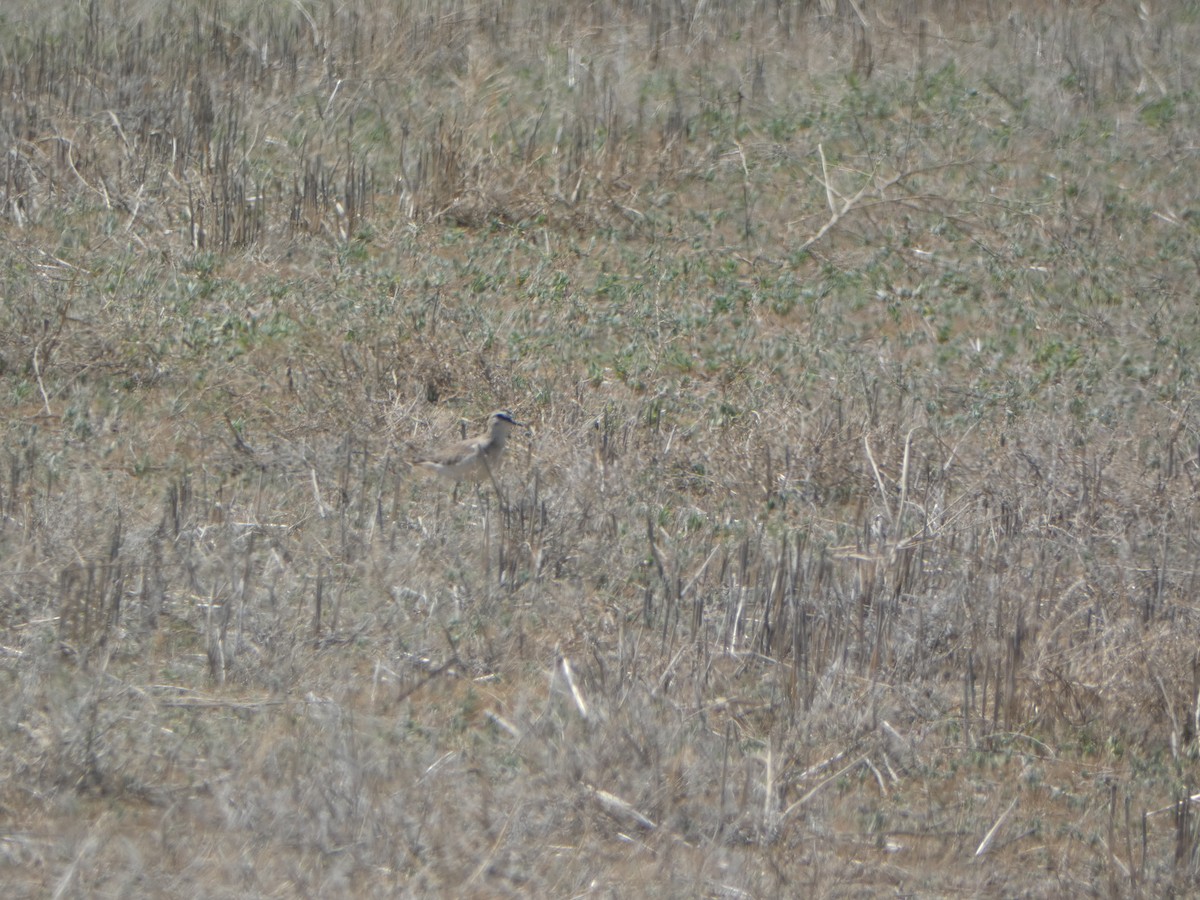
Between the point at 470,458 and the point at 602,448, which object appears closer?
the point at 470,458

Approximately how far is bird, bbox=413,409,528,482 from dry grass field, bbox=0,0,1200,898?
113 mm

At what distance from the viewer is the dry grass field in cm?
481

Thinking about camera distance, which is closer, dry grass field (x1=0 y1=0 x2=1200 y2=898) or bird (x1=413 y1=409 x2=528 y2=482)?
dry grass field (x1=0 y1=0 x2=1200 y2=898)

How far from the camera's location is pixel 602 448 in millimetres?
7949

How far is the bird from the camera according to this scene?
7.65 metres

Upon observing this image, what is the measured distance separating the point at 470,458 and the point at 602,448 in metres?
0.68

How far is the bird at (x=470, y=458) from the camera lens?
7648mm

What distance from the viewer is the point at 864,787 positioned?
5.27 m

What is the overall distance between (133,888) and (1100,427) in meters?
6.15

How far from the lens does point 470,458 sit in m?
7.70

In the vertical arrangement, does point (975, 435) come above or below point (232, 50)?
below

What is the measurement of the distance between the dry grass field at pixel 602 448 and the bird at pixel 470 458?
113 mm

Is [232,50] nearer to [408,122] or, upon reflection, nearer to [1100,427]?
[408,122]

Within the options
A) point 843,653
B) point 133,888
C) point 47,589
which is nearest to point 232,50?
point 47,589
